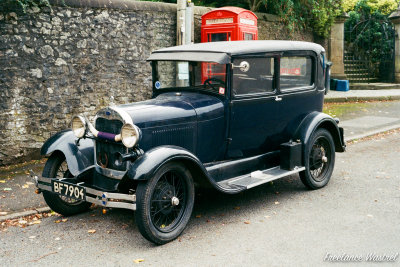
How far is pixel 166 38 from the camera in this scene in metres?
9.90

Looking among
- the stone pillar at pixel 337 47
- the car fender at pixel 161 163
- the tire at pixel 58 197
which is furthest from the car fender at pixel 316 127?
the stone pillar at pixel 337 47

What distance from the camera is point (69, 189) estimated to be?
14.9 feet

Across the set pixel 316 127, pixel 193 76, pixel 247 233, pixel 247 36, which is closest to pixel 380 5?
pixel 247 36

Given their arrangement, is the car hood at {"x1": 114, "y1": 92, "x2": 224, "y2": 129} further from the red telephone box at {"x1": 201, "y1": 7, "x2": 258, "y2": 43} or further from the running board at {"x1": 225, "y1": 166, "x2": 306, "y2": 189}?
the red telephone box at {"x1": 201, "y1": 7, "x2": 258, "y2": 43}

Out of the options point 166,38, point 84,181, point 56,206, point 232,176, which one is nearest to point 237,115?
point 232,176

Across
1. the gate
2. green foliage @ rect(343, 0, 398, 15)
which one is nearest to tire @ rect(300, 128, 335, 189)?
the gate

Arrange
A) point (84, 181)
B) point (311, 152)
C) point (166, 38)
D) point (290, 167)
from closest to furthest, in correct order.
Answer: point (84, 181) < point (290, 167) < point (311, 152) < point (166, 38)

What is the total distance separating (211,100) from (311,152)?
1725mm

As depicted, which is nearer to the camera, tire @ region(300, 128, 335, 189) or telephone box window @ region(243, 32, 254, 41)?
tire @ region(300, 128, 335, 189)

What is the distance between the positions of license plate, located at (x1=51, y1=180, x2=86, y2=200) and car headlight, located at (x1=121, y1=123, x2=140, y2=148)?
2.02 feet

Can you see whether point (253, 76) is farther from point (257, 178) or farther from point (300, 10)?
point (300, 10)

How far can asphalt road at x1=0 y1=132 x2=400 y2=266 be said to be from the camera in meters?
4.10

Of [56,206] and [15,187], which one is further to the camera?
[15,187]

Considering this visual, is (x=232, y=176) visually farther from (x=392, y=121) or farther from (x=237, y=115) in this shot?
(x=392, y=121)
